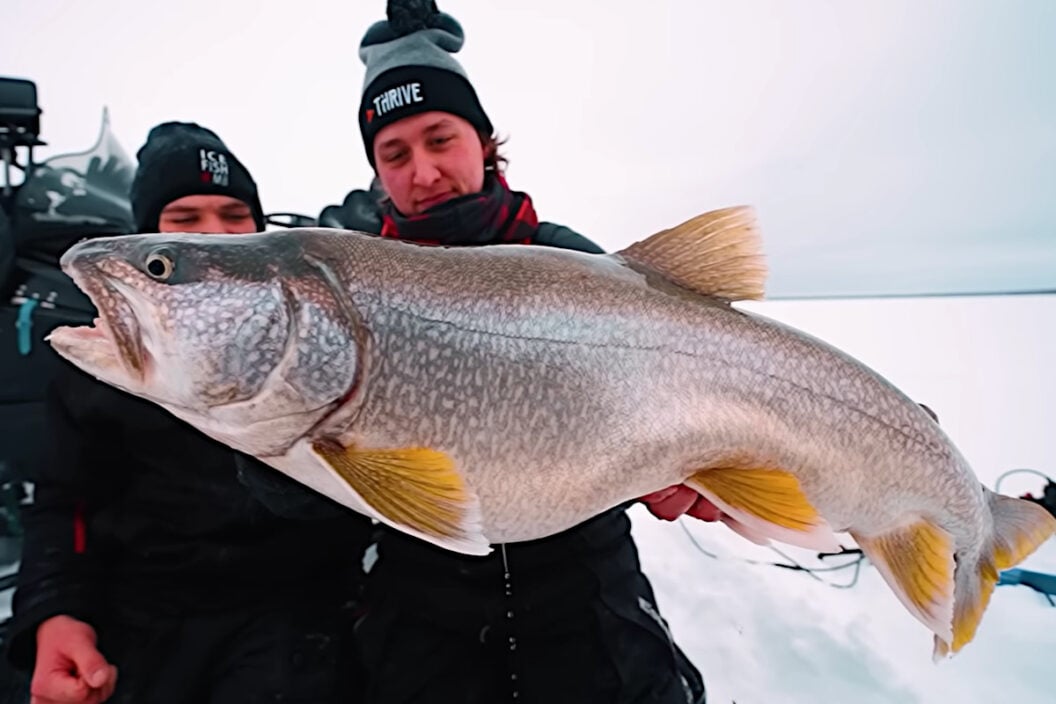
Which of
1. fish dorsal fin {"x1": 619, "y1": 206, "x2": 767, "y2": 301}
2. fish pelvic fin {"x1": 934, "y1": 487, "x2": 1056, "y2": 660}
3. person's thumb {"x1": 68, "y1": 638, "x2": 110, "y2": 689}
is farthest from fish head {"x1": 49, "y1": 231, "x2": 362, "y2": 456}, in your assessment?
fish pelvic fin {"x1": 934, "y1": 487, "x2": 1056, "y2": 660}

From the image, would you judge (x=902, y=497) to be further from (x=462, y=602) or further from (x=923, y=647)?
(x=923, y=647)

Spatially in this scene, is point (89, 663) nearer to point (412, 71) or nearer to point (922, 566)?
point (412, 71)

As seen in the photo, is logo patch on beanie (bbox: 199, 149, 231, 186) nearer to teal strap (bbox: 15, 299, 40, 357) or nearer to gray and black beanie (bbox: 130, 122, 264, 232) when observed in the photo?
gray and black beanie (bbox: 130, 122, 264, 232)

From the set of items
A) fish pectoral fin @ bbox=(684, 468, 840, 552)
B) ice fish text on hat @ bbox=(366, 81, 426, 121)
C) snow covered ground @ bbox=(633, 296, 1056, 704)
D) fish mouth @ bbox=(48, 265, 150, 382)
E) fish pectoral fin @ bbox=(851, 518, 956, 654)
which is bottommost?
snow covered ground @ bbox=(633, 296, 1056, 704)

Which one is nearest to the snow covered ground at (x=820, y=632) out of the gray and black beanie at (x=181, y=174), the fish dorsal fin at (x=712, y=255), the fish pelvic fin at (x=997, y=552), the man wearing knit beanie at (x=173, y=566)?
the fish pelvic fin at (x=997, y=552)

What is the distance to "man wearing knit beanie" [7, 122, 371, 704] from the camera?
6.85 ft

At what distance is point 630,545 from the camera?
7.65 feet

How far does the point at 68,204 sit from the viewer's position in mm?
3184

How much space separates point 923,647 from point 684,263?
2743 millimetres

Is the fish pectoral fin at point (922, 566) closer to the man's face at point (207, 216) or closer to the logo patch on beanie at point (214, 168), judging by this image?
the man's face at point (207, 216)

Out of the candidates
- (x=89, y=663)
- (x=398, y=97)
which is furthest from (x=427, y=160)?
(x=89, y=663)

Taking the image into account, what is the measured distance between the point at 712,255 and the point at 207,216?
200cm

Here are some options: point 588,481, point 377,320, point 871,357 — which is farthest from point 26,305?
point 871,357

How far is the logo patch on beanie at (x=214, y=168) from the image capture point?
2.43m
